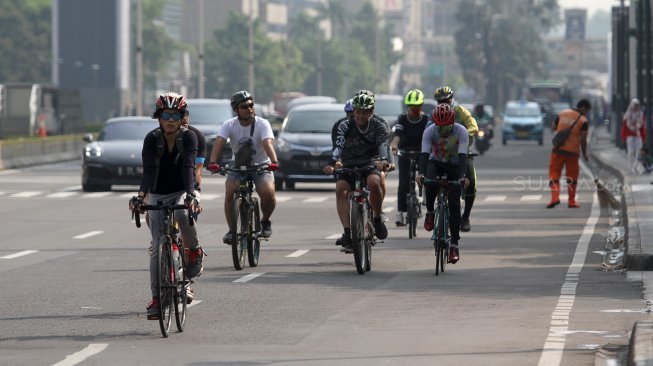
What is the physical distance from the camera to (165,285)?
40.6 ft

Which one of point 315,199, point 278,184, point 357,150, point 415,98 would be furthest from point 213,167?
point 278,184

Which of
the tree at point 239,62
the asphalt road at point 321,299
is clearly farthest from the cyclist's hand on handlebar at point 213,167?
the tree at point 239,62

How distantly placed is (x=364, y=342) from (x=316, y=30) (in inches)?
7088

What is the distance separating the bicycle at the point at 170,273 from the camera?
12383 mm

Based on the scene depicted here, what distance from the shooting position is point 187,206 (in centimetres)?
1277

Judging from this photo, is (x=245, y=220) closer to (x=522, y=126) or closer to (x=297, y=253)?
(x=297, y=253)

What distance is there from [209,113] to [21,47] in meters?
104

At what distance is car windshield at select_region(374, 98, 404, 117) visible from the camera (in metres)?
50.6

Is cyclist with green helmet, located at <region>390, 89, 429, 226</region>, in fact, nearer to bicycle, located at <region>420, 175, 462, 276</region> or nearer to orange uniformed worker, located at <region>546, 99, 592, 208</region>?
bicycle, located at <region>420, 175, 462, 276</region>

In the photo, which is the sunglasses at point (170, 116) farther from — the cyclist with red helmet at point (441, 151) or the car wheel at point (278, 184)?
the car wheel at point (278, 184)

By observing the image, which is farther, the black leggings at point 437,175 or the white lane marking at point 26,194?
the white lane marking at point 26,194

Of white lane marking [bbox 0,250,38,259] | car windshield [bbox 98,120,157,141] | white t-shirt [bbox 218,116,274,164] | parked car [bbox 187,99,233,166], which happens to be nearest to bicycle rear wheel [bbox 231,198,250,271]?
white t-shirt [bbox 218,116,274,164]

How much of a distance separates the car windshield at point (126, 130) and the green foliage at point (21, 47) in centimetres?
10432

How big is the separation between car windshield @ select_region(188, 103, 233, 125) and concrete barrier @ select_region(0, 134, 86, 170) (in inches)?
207
